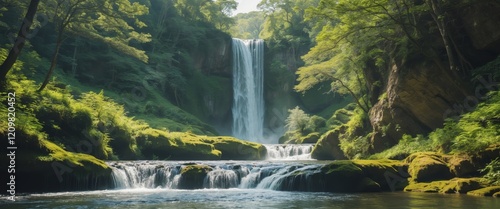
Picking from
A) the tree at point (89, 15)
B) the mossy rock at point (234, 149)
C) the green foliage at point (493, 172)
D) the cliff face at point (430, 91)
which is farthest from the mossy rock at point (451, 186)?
the mossy rock at point (234, 149)

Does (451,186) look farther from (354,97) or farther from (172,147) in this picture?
(172,147)

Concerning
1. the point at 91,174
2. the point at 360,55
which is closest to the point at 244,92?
the point at 360,55

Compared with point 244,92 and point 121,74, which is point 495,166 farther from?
point 244,92

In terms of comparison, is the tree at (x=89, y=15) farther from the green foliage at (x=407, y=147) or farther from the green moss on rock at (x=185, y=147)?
the green foliage at (x=407, y=147)

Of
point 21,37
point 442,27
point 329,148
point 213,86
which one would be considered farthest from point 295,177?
point 213,86

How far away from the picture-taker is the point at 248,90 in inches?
2012

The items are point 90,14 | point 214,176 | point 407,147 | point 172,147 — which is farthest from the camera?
point 172,147

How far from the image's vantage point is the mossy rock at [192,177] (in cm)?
1645

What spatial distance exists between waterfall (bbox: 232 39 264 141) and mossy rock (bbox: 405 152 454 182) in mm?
34102

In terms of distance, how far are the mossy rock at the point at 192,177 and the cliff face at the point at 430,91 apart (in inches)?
422

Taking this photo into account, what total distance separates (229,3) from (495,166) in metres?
55.3

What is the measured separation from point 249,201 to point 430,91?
11953mm

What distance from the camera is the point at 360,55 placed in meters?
23.0

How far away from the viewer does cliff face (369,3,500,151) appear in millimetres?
17500
